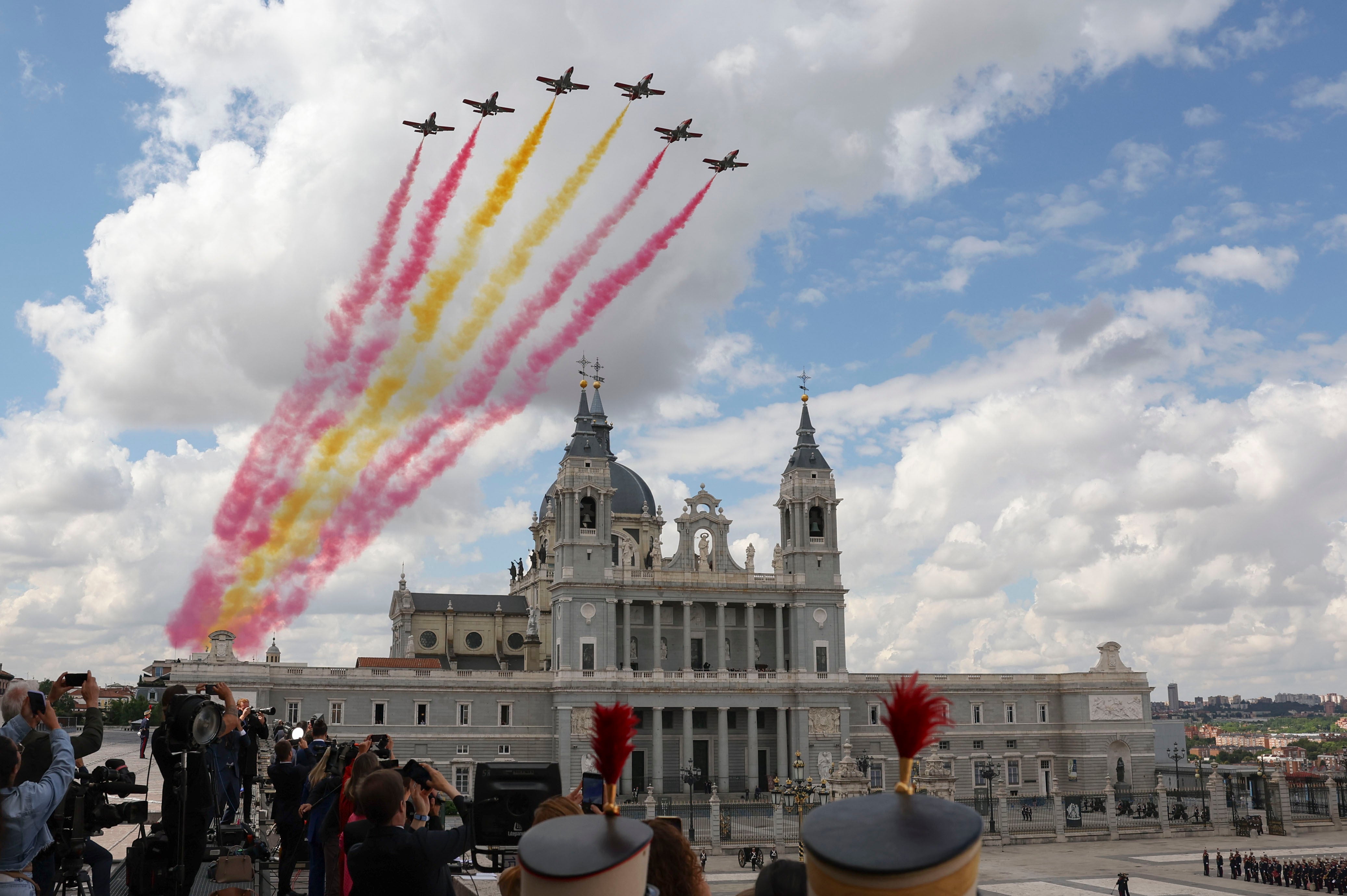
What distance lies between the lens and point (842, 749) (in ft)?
240

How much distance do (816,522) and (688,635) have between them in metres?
12.2

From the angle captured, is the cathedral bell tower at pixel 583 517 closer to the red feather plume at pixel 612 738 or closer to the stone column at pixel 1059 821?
the stone column at pixel 1059 821

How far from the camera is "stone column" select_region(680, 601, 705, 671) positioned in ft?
244

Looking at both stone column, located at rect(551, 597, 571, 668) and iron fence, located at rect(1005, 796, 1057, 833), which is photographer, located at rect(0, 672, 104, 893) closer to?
iron fence, located at rect(1005, 796, 1057, 833)

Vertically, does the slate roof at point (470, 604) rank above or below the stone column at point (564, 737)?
above

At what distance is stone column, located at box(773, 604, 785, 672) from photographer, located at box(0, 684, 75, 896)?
6994cm

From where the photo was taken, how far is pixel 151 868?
11.0 meters

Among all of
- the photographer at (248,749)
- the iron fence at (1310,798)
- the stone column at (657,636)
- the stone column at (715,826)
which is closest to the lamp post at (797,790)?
the stone column at (715,826)

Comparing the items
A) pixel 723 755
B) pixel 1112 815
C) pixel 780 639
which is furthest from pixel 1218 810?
pixel 723 755

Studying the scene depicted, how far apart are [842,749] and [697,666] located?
11.3 m

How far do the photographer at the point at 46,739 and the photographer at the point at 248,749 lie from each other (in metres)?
6.65

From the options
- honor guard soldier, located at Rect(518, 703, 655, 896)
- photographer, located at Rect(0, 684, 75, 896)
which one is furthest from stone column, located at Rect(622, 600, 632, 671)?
honor guard soldier, located at Rect(518, 703, 655, 896)

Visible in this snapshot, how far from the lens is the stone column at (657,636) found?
74125 mm

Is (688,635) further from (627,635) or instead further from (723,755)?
(723,755)
